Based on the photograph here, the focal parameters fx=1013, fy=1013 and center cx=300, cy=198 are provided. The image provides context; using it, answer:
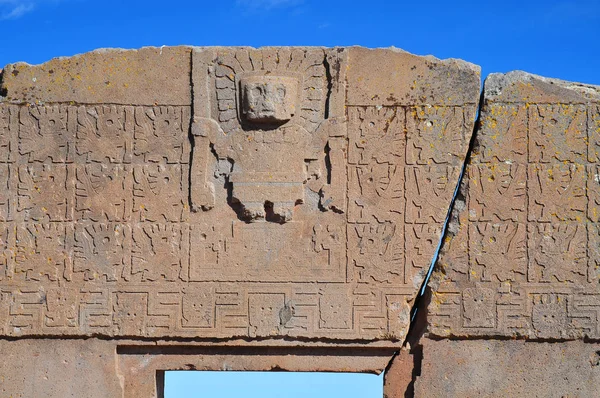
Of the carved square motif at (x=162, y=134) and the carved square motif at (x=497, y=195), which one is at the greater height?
the carved square motif at (x=162, y=134)

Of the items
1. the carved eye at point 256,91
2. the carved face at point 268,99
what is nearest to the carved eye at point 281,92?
the carved face at point 268,99

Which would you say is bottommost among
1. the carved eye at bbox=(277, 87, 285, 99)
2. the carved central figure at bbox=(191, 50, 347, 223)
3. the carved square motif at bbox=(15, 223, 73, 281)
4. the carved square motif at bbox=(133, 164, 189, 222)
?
the carved square motif at bbox=(15, 223, 73, 281)

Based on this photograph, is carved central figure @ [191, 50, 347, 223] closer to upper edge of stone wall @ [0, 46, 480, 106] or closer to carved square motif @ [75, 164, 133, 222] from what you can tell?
upper edge of stone wall @ [0, 46, 480, 106]

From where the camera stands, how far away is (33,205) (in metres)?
7.02

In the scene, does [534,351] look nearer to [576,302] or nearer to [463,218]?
[576,302]

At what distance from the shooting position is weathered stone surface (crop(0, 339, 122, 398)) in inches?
274

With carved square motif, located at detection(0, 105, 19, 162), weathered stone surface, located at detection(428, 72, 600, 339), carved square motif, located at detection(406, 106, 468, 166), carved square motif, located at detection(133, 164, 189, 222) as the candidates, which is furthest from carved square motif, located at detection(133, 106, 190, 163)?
weathered stone surface, located at detection(428, 72, 600, 339)

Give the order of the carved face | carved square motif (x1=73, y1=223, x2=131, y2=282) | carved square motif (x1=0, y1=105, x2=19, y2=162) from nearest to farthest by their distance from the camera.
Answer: the carved face → carved square motif (x1=73, y1=223, x2=131, y2=282) → carved square motif (x1=0, y1=105, x2=19, y2=162)

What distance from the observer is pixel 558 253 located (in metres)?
6.90

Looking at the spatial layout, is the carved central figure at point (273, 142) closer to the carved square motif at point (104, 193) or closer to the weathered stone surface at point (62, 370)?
the carved square motif at point (104, 193)

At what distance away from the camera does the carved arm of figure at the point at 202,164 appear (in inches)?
273

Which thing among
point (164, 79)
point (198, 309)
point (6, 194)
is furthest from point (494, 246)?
point (6, 194)

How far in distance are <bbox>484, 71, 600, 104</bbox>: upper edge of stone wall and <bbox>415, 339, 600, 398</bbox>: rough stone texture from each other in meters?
1.66

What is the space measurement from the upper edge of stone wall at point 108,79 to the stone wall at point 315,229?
33 mm
